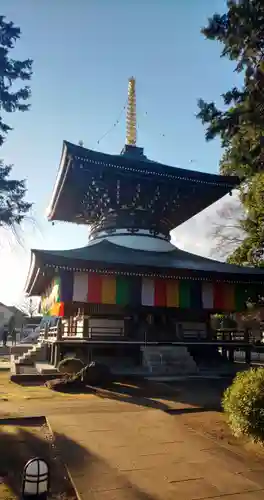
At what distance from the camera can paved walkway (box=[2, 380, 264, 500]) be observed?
167 inches

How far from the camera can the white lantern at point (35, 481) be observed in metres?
3.41

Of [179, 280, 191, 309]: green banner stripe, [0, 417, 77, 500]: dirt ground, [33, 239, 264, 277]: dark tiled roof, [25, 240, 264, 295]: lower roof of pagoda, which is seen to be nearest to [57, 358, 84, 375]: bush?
[25, 240, 264, 295]: lower roof of pagoda

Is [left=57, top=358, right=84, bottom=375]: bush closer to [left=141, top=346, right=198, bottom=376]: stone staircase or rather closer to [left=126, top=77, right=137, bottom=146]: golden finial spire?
[left=141, top=346, right=198, bottom=376]: stone staircase

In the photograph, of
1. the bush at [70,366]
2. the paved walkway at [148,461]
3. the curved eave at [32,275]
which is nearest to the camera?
the paved walkway at [148,461]

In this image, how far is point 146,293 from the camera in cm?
1648

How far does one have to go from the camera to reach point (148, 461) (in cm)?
514

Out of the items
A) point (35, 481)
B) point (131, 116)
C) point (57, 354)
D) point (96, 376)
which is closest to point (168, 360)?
point (96, 376)

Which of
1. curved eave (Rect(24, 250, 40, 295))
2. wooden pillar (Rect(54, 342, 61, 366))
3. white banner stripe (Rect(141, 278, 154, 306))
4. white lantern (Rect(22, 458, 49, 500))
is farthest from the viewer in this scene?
white banner stripe (Rect(141, 278, 154, 306))

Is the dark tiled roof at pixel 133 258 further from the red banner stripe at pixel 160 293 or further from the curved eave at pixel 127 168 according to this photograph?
the curved eave at pixel 127 168

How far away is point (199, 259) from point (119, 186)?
5.76 m

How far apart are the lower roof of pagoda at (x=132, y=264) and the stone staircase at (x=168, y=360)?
320 cm

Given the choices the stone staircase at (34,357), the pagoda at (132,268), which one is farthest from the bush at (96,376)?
the stone staircase at (34,357)

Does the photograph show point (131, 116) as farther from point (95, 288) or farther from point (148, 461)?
point (148, 461)

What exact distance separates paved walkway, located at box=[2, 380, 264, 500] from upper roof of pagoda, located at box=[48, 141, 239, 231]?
480 inches
